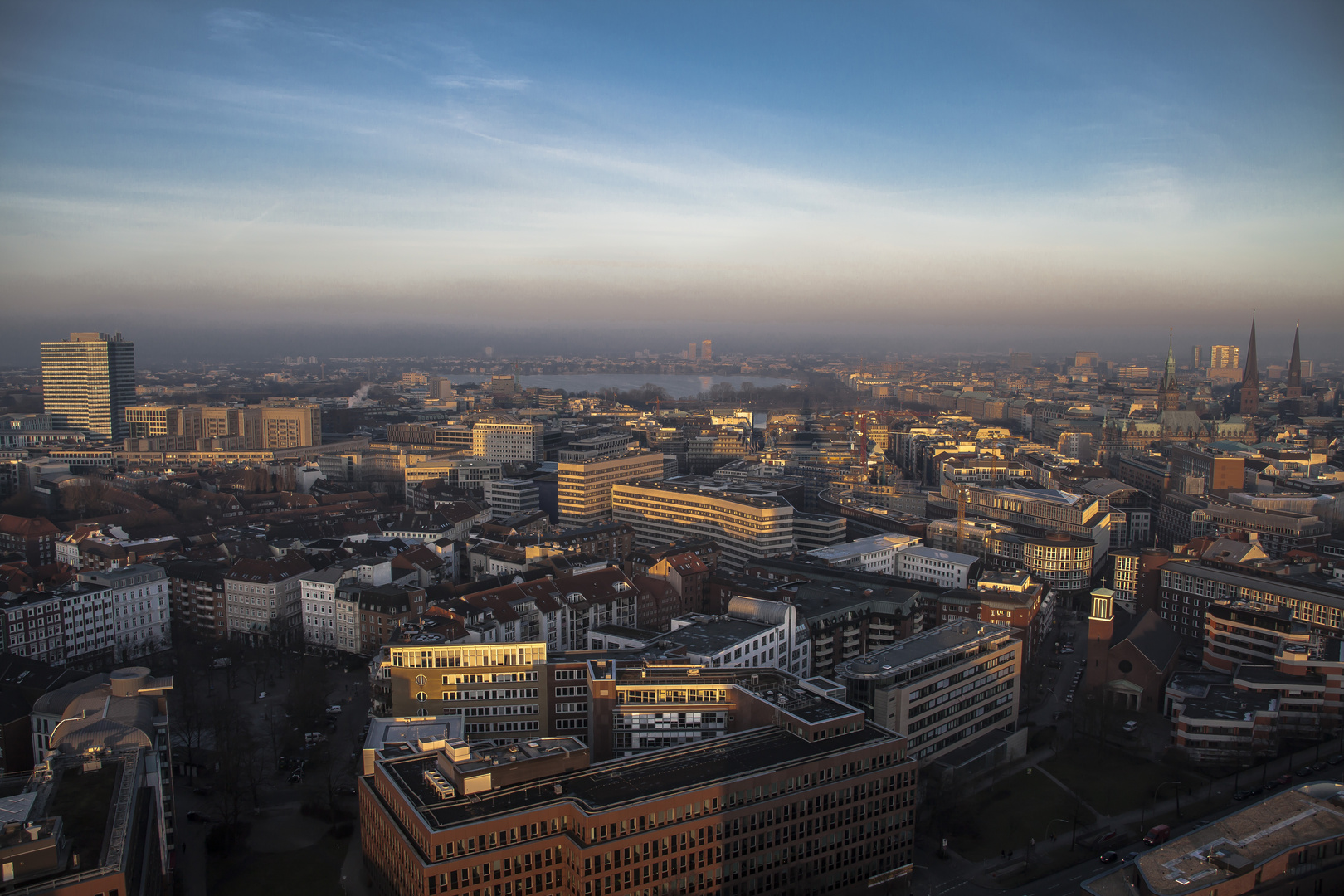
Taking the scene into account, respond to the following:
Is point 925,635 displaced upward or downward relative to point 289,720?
upward

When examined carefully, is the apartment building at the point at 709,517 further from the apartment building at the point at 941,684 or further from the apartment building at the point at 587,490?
the apartment building at the point at 941,684

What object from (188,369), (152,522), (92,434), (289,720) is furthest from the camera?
(188,369)

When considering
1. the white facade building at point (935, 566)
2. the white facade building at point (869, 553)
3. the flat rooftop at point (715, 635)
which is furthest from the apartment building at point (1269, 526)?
the flat rooftop at point (715, 635)

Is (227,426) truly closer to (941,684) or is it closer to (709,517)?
(709,517)

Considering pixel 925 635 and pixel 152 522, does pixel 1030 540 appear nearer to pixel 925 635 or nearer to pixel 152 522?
pixel 925 635

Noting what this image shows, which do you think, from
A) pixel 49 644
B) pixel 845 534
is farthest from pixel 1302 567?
pixel 49 644

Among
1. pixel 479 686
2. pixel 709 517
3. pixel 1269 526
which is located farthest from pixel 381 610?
pixel 1269 526
